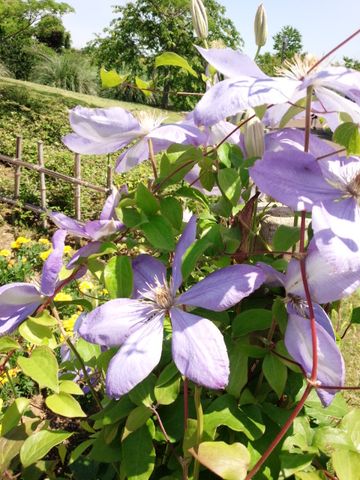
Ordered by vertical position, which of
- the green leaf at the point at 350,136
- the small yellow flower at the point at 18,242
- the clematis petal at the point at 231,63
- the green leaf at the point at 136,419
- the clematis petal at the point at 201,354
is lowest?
the small yellow flower at the point at 18,242

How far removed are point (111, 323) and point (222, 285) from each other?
0.45 ft

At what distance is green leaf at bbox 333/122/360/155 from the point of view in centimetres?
43

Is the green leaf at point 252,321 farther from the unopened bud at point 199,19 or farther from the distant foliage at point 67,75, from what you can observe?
the distant foliage at point 67,75

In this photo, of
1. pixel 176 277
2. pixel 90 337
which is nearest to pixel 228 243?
pixel 176 277

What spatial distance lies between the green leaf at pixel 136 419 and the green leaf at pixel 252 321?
159 millimetres

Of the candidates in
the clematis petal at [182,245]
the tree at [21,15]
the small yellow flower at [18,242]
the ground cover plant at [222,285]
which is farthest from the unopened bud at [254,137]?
the tree at [21,15]

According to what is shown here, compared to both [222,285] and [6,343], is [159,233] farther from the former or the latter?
[6,343]

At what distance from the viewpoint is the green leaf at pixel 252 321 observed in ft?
1.87

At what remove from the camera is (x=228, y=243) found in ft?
1.94

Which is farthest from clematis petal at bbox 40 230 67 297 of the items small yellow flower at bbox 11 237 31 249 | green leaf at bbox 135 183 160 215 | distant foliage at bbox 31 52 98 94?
distant foliage at bbox 31 52 98 94

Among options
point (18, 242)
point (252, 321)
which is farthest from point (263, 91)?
point (18, 242)

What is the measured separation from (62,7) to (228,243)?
1169 cm

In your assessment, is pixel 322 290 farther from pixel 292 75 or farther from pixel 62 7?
pixel 62 7

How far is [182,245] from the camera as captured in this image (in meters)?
0.55
